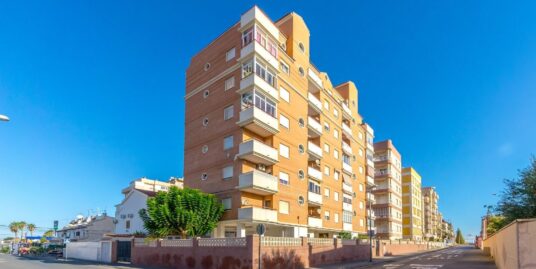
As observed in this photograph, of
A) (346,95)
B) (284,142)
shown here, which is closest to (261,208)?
(284,142)

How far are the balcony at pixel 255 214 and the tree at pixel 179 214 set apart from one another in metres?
2.44

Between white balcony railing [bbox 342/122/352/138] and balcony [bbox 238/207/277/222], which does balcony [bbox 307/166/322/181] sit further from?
white balcony railing [bbox 342/122/352/138]

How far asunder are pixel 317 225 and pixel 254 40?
65.9 ft

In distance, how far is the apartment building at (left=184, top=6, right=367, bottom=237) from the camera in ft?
113

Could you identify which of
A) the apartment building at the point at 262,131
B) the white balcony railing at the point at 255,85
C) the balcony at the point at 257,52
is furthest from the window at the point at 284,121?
the balcony at the point at 257,52

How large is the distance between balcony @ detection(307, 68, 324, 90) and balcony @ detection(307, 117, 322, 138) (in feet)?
14.8

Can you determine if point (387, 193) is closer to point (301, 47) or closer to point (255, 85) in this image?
point (301, 47)

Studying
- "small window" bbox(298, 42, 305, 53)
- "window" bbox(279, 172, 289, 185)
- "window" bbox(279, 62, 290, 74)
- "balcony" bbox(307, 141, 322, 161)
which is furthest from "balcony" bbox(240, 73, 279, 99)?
"small window" bbox(298, 42, 305, 53)

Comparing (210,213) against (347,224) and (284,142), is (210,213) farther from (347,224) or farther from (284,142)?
(347,224)

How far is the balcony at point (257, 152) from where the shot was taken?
3344 cm

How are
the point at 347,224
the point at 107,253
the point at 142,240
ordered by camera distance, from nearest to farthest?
the point at 142,240, the point at 107,253, the point at 347,224

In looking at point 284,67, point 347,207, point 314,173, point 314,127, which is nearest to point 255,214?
point 314,173

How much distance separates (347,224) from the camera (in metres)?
51.6

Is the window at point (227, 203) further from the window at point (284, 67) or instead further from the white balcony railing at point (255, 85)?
the window at point (284, 67)
